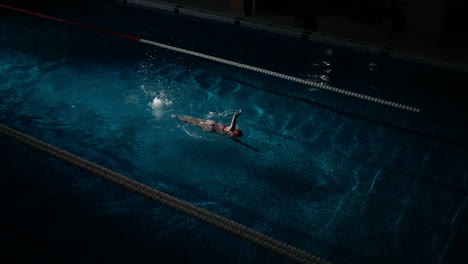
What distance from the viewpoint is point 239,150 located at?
433 centimetres

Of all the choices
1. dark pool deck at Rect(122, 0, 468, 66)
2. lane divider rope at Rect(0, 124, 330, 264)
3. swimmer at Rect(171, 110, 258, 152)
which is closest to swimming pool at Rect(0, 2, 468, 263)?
swimmer at Rect(171, 110, 258, 152)

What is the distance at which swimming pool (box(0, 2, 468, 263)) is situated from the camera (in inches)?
129

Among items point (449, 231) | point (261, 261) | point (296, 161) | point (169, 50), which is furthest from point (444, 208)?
point (169, 50)

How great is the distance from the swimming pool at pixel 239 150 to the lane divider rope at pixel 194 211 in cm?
49

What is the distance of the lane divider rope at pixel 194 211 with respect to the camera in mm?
2481

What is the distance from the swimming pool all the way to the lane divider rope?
0.49m

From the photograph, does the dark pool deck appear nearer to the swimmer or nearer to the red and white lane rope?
the red and white lane rope

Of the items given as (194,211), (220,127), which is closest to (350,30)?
(220,127)

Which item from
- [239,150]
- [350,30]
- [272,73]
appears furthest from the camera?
[350,30]

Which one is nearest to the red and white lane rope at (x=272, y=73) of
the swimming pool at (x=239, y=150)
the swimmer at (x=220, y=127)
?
the swimming pool at (x=239, y=150)

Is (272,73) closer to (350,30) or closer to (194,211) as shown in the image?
(350,30)

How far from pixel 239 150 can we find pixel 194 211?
1648mm

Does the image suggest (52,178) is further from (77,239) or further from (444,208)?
(444,208)

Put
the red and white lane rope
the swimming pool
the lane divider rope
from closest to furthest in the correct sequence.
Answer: the lane divider rope, the swimming pool, the red and white lane rope
